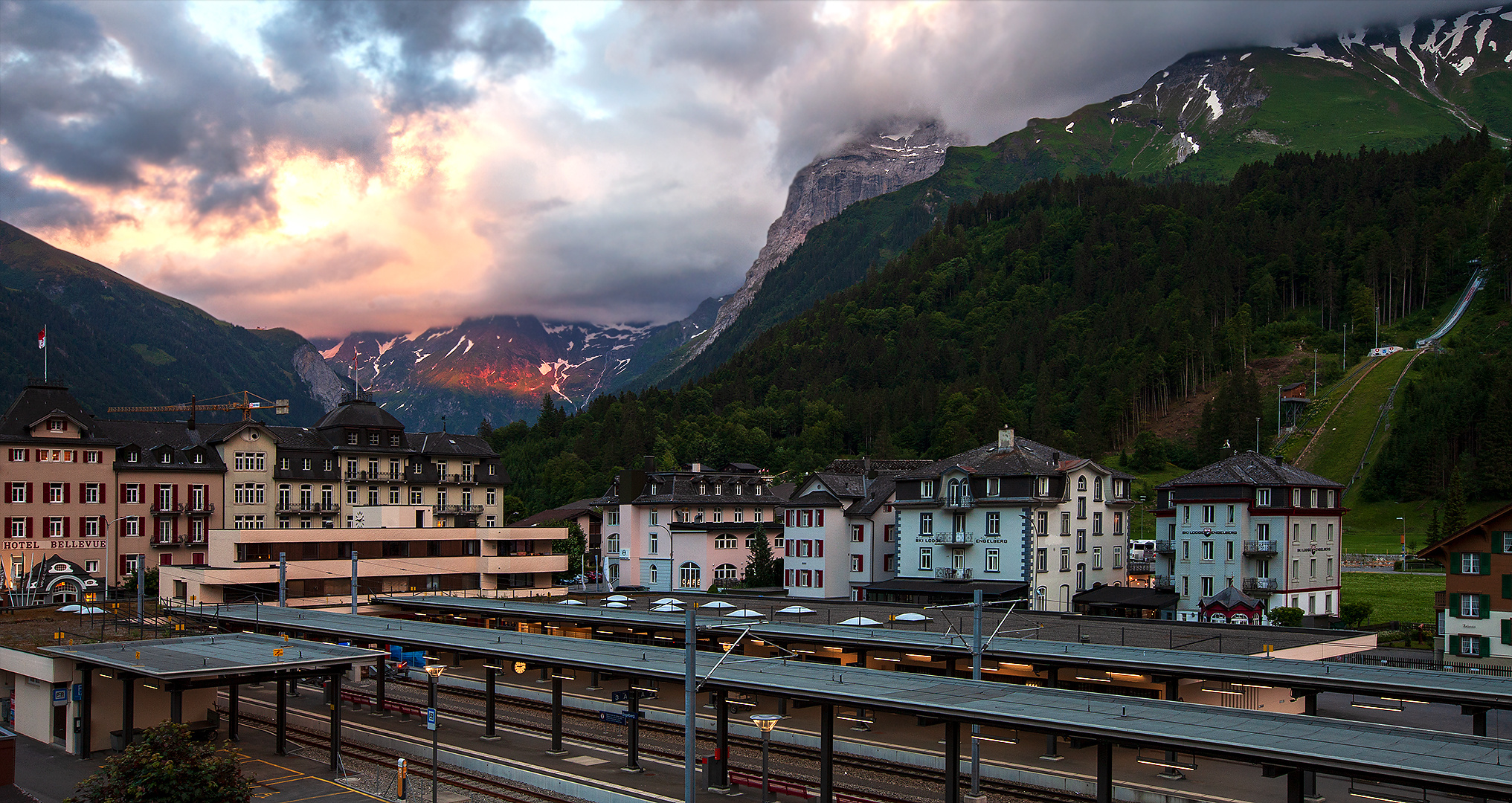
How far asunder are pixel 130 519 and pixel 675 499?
51.8m

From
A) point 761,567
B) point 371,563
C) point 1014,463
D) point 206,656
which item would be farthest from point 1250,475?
point 371,563

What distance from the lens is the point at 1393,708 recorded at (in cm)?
5247

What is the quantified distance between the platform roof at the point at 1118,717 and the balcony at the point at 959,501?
49.2 m

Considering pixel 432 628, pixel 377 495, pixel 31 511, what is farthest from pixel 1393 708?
pixel 31 511

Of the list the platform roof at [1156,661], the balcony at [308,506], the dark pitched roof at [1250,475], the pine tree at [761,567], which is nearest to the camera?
the platform roof at [1156,661]

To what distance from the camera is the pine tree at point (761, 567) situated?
115062mm

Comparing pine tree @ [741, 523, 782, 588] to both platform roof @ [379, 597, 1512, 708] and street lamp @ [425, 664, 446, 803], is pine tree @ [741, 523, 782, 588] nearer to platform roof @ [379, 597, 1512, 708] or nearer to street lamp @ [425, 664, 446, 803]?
platform roof @ [379, 597, 1512, 708]

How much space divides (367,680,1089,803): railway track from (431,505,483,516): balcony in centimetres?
6079

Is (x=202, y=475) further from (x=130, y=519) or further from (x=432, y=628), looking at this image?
(x=432, y=628)

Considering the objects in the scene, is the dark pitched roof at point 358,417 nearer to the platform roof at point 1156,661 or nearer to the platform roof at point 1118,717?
the platform roof at point 1156,661

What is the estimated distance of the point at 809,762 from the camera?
46.4 meters

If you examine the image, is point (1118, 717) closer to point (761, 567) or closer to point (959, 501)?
point (959, 501)

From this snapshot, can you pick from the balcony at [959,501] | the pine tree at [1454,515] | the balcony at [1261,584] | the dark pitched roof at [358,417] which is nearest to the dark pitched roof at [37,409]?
the dark pitched roof at [358,417]

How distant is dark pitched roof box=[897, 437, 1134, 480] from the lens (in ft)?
299
